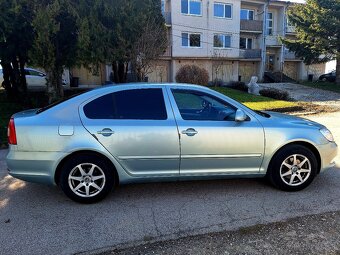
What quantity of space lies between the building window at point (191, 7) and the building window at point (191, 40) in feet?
6.41

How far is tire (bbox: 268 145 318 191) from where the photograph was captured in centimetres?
426

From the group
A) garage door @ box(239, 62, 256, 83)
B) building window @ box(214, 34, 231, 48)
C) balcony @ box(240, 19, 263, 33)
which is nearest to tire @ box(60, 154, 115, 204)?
building window @ box(214, 34, 231, 48)

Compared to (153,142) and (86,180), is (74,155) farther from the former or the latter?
(153,142)

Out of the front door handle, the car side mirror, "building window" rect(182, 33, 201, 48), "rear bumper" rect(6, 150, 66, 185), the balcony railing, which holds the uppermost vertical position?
the balcony railing

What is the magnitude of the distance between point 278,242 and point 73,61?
960 centimetres

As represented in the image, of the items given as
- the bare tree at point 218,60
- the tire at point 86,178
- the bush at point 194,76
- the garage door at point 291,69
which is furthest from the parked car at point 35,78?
the garage door at point 291,69

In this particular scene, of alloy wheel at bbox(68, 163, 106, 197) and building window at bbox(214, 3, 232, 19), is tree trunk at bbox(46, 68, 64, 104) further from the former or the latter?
building window at bbox(214, 3, 232, 19)

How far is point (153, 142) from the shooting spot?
3.95 m

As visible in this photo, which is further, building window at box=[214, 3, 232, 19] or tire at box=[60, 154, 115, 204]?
building window at box=[214, 3, 232, 19]

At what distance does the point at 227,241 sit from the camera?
3107 millimetres

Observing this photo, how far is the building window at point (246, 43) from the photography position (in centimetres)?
3212

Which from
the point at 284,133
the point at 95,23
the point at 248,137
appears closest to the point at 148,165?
the point at 248,137

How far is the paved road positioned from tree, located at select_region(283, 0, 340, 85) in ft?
73.0

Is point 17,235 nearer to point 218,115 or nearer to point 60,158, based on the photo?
point 60,158
